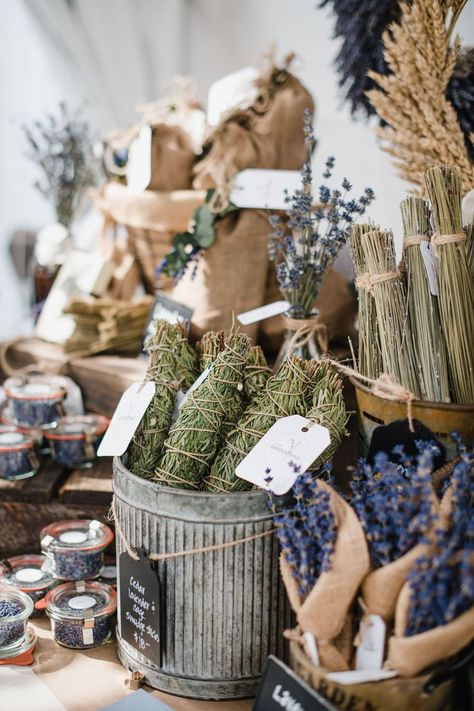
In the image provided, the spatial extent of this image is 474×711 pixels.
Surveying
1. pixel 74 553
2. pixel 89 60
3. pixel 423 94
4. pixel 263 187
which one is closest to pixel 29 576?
pixel 74 553

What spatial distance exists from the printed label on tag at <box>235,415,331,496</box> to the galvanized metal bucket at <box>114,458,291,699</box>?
0.11ft

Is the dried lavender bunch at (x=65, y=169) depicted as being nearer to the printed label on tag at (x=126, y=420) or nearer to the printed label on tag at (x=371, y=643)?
the printed label on tag at (x=126, y=420)

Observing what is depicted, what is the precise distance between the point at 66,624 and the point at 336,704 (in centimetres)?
58

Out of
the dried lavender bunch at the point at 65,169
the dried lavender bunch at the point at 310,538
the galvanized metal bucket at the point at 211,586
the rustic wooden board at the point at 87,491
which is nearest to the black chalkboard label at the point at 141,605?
the galvanized metal bucket at the point at 211,586

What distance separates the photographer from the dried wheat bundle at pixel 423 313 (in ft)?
3.69

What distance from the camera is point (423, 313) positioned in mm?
1138

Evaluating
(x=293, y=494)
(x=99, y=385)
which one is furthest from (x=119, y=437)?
(x=99, y=385)

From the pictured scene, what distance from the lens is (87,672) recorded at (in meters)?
1.24

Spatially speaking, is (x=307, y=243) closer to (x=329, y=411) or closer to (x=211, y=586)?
(x=329, y=411)

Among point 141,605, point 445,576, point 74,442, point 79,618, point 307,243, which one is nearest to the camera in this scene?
point 445,576

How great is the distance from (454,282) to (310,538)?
1.45 feet

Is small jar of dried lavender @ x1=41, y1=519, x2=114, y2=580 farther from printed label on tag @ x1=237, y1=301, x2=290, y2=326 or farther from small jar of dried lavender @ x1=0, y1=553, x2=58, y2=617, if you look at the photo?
printed label on tag @ x1=237, y1=301, x2=290, y2=326

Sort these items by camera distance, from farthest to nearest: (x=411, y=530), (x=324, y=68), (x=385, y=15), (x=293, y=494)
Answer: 1. (x=324, y=68)
2. (x=385, y=15)
3. (x=293, y=494)
4. (x=411, y=530)

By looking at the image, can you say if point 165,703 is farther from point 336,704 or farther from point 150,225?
point 150,225
